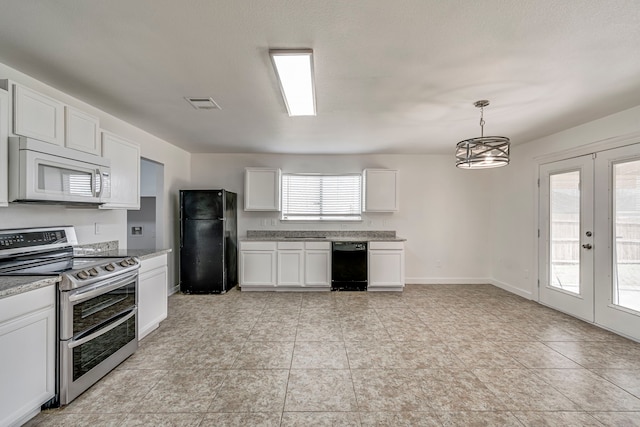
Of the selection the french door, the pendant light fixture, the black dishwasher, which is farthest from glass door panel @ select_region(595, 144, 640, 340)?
the black dishwasher

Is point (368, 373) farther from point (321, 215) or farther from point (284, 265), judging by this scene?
point (321, 215)

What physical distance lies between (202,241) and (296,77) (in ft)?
10.7

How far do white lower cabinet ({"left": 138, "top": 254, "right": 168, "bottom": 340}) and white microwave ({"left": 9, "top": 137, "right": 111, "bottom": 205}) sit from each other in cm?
80

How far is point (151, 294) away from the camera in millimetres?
3068

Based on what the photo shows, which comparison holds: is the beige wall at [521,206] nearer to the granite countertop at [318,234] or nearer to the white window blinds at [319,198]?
the granite countertop at [318,234]

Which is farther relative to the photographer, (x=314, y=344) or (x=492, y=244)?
(x=492, y=244)

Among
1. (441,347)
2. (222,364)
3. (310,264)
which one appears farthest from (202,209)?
(441,347)

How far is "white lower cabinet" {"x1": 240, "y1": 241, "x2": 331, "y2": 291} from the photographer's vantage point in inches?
190

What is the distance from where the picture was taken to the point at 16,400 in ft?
5.49

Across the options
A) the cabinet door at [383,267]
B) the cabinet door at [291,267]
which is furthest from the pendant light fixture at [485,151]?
the cabinet door at [291,267]

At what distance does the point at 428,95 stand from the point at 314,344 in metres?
2.68

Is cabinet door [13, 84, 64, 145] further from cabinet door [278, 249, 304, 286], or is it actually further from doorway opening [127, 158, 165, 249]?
cabinet door [278, 249, 304, 286]

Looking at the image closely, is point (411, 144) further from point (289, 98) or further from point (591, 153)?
point (289, 98)

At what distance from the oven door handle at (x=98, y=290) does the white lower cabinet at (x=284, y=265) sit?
2.25 m
